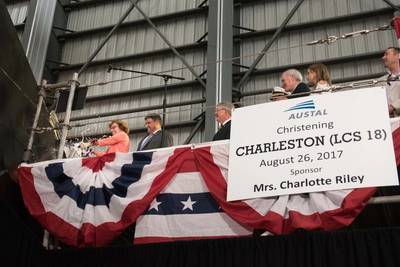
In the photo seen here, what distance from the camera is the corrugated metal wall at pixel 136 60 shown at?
1199 centimetres

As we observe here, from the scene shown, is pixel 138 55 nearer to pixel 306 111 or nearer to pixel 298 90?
pixel 298 90

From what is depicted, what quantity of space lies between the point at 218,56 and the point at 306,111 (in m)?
6.67

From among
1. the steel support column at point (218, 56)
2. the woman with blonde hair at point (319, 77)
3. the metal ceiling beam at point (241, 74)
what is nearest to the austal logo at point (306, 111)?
the woman with blonde hair at point (319, 77)

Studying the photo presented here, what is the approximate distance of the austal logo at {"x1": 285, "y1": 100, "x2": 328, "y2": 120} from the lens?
468cm

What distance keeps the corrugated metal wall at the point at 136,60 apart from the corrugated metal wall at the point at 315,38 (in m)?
1.29

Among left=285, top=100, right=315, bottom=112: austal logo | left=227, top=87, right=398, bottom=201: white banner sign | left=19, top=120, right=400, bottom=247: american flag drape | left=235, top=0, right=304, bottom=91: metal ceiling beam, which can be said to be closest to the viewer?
left=227, top=87, right=398, bottom=201: white banner sign

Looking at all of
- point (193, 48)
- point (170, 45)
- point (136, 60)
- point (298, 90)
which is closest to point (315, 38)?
point (193, 48)

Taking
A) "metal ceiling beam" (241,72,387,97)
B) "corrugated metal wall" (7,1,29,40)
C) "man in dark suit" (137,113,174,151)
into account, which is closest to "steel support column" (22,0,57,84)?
"corrugated metal wall" (7,1,29,40)

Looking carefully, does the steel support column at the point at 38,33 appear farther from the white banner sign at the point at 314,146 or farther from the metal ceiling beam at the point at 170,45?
the white banner sign at the point at 314,146

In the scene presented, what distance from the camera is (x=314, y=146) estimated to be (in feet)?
14.9

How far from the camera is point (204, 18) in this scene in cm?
1247

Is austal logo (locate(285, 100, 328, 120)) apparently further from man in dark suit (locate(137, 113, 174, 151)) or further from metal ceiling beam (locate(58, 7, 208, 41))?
metal ceiling beam (locate(58, 7, 208, 41))

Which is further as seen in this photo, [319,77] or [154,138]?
[154,138]

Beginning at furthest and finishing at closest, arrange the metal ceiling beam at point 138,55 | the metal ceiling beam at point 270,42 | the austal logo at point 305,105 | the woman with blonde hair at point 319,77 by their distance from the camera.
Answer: the metal ceiling beam at point 138,55
the metal ceiling beam at point 270,42
the woman with blonde hair at point 319,77
the austal logo at point 305,105
